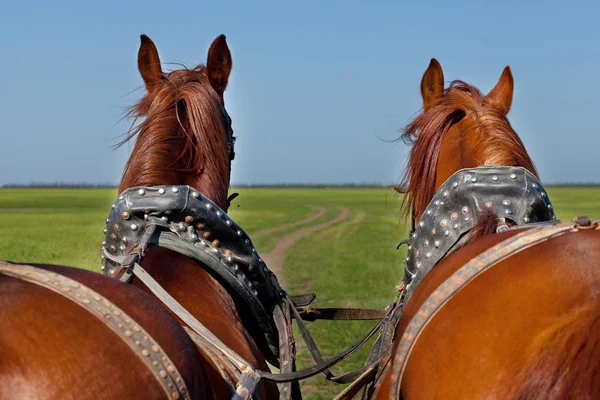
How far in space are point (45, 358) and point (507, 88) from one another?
278 cm

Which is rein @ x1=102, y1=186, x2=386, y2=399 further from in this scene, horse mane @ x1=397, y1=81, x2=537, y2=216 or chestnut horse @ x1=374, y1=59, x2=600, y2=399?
→ horse mane @ x1=397, y1=81, x2=537, y2=216

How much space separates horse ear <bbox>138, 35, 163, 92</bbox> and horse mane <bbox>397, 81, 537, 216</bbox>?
4.53 feet

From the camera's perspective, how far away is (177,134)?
11.1 feet

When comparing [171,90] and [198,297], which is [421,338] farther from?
[171,90]

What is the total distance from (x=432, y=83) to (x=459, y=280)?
1805 millimetres

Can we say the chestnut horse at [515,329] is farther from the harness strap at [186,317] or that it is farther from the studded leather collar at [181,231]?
the studded leather collar at [181,231]

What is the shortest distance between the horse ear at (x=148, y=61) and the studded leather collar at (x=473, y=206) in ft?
5.69

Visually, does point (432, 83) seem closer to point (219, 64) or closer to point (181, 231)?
point (219, 64)

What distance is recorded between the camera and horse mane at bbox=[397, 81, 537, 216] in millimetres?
3115


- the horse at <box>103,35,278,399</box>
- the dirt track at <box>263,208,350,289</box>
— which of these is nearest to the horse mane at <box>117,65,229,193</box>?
the horse at <box>103,35,278,399</box>

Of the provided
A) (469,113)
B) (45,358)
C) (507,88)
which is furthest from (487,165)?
(45,358)

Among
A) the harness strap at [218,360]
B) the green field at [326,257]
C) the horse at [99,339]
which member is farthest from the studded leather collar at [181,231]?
the green field at [326,257]

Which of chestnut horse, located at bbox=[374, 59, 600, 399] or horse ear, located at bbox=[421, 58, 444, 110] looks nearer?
chestnut horse, located at bbox=[374, 59, 600, 399]

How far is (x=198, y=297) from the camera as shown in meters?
2.81
